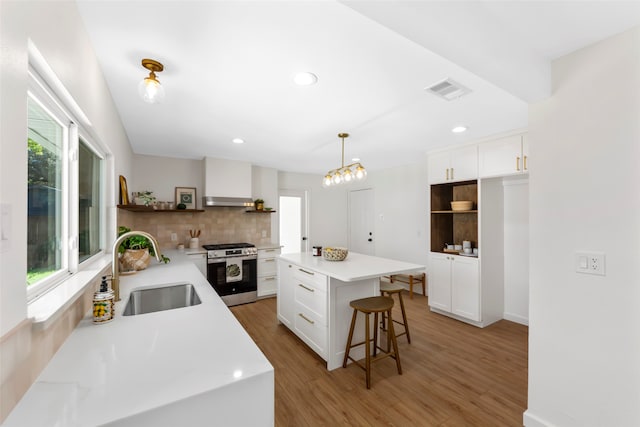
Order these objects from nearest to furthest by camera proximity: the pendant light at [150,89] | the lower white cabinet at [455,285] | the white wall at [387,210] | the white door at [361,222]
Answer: the pendant light at [150,89], the lower white cabinet at [455,285], the white wall at [387,210], the white door at [361,222]

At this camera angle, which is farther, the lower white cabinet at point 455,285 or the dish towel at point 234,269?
the dish towel at point 234,269

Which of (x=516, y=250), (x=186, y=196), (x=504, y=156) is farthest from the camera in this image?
(x=186, y=196)

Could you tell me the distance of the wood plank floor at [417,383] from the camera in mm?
1859

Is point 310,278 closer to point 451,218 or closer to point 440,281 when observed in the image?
point 440,281

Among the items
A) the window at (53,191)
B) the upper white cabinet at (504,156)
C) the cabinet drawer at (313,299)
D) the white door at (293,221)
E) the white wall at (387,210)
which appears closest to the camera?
the window at (53,191)

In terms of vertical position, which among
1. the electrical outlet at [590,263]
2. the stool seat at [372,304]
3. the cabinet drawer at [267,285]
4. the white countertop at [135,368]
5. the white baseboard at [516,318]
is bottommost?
the white baseboard at [516,318]

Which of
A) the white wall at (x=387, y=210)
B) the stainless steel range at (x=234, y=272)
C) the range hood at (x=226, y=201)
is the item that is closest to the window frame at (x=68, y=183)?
the stainless steel range at (x=234, y=272)

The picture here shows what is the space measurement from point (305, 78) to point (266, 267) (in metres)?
3.33

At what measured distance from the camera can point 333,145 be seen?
3.65 m

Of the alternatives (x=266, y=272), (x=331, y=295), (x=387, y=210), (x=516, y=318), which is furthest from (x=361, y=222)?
(x=331, y=295)

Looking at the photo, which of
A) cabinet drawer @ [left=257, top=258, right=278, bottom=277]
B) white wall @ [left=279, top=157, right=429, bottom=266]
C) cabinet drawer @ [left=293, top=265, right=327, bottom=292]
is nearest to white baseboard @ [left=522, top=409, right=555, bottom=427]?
cabinet drawer @ [left=293, top=265, right=327, bottom=292]

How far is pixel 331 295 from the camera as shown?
2.41 meters

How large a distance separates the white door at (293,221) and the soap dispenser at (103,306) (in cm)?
432

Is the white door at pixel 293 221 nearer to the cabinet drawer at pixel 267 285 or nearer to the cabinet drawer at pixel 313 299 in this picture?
the cabinet drawer at pixel 267 285
